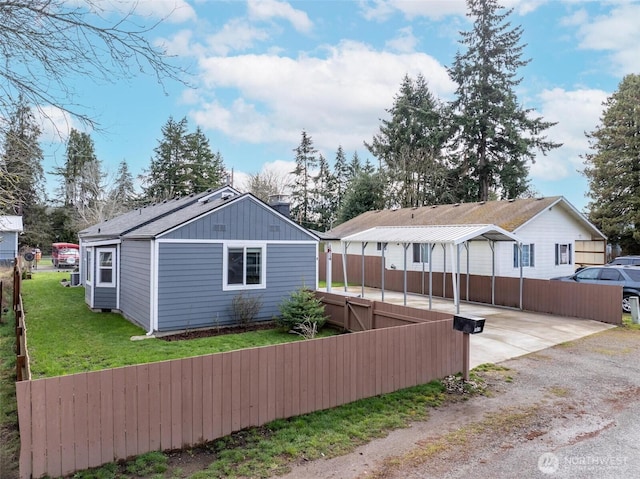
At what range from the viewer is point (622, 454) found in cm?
465

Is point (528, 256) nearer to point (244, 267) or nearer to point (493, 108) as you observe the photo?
point (244, 267)

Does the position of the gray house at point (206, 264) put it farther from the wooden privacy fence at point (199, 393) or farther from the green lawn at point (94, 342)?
the wooden privacy fence at point (199, 393)

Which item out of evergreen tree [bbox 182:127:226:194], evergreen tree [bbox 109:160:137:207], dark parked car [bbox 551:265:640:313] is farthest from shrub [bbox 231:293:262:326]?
evergreen tree [bbox 182:127:226:194]

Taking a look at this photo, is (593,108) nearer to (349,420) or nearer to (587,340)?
(587,340)

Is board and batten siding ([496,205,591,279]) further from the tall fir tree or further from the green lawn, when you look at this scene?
the tall fir tree

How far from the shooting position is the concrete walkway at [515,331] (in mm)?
9096

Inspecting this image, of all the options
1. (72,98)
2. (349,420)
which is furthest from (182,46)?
(349,420)

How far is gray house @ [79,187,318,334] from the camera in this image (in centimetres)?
1051

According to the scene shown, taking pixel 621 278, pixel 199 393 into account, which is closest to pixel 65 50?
pixel 199 393

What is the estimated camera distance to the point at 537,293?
47.0ft

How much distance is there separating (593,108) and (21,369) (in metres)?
37.3

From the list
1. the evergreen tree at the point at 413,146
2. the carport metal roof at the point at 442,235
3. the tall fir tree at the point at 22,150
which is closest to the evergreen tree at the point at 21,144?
the tall fir tree at the point at 22,150

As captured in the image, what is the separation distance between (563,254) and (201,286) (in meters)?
17.4

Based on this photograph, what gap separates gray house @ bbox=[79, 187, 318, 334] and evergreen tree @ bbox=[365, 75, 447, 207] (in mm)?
24011
